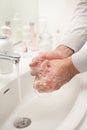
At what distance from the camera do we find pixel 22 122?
90cm

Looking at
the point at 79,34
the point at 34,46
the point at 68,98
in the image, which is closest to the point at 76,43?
the point at 79,34

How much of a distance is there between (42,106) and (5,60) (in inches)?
9.5

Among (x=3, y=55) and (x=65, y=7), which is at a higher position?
(x=65, y=7)

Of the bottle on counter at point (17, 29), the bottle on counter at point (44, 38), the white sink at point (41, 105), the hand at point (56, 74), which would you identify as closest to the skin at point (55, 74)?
the hand at point (56, 74)

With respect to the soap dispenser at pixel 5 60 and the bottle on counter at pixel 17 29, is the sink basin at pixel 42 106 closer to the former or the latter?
the soap dispenser at pixel 5 60

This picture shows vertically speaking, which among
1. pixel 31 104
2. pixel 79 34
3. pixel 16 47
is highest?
pixel 79 34

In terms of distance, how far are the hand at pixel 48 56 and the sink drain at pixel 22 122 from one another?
0.21 meters

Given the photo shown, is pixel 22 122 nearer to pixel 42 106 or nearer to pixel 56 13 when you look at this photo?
pixel 42 106

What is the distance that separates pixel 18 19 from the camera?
4.03 feet

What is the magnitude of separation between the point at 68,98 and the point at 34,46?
366 mm

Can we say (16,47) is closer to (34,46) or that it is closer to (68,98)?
(34,46)

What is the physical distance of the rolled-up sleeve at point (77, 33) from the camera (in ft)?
2.88

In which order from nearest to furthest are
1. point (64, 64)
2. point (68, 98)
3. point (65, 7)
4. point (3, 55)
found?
point (64, 64) → point (3, 55) → point (68, 98) → point (65, 7)

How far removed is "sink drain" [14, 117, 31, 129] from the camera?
877 mm
